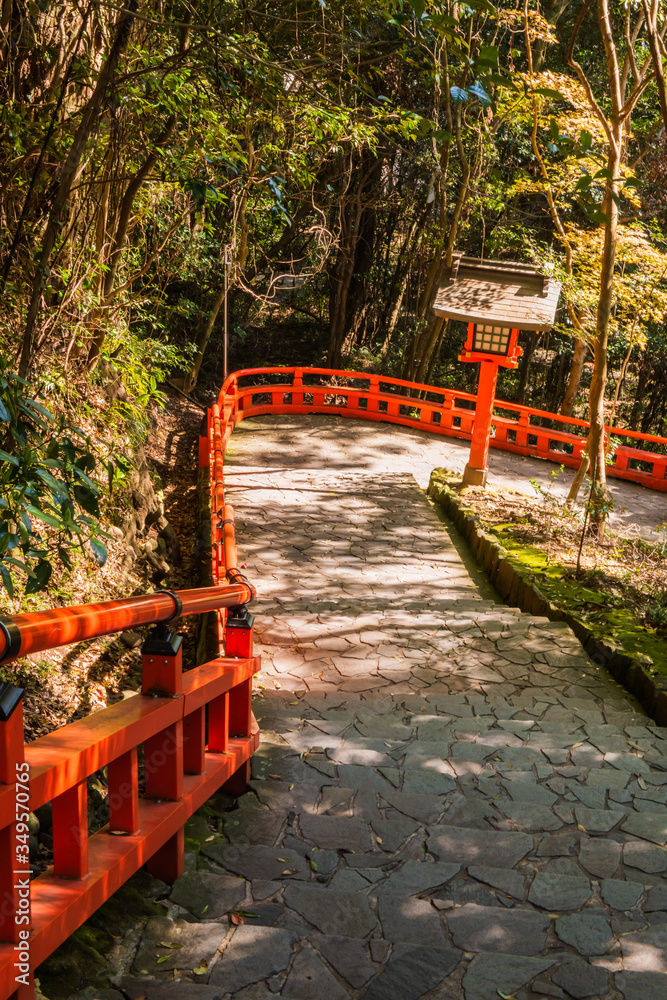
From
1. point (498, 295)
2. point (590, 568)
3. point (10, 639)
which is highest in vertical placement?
point (498, 295)

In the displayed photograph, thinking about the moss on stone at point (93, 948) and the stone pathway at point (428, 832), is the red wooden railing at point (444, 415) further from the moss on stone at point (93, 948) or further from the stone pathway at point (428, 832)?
the moss on stone at point (93, 948)

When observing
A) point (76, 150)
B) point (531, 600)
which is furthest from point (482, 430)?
point (76, 150)

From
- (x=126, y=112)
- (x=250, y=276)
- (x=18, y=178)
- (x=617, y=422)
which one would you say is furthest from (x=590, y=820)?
(x=617, y=422)

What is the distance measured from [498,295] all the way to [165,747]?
958cm

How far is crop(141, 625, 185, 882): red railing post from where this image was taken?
2.58 m

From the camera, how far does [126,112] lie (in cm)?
707

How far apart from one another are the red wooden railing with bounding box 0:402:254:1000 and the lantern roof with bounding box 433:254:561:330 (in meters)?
8.27

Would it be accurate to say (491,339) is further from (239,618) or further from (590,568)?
(239,618)

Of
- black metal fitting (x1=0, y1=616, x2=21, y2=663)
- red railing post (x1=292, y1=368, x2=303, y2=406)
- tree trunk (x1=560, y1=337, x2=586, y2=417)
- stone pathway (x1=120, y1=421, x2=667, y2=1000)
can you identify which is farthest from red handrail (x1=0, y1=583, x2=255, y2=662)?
tree trunk (x1=560, y1=337, x2=586, y2=417)

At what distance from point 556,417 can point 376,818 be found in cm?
1257

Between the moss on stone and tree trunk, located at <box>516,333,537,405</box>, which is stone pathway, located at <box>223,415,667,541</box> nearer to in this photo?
tree trunk, located at <box>516,333,537,405</box>

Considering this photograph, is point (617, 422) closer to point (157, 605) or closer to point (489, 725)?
point (489, 725)

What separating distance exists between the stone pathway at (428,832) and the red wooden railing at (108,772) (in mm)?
293

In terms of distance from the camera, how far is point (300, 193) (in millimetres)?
16656
